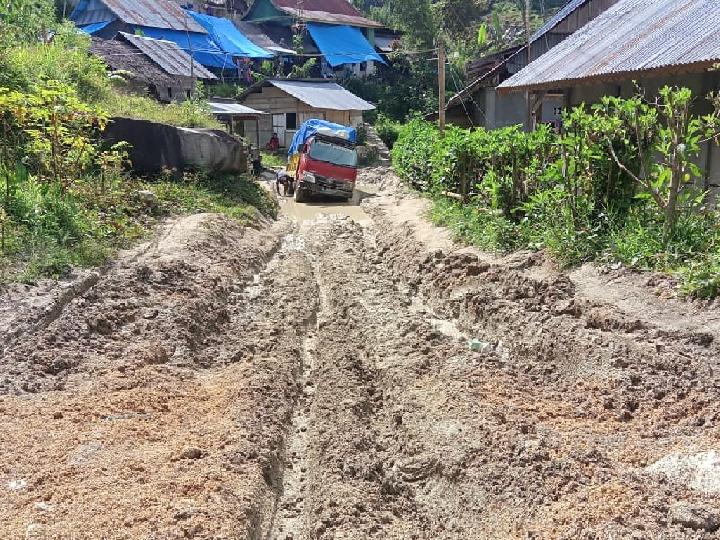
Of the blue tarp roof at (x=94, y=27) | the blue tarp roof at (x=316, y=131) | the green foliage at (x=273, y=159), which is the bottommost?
the green foliage at (x=273, y=159)

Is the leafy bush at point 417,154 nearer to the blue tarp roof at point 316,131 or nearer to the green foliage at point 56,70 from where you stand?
the blue tarp roof at point 316,131

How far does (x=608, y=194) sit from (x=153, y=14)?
35.1 meters

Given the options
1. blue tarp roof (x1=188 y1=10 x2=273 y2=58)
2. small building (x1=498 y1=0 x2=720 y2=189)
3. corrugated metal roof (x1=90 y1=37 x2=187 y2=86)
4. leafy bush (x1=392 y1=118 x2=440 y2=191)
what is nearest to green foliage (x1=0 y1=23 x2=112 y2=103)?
corrugated metal roof (x1=90 y1=37 x2=187 y2=86)

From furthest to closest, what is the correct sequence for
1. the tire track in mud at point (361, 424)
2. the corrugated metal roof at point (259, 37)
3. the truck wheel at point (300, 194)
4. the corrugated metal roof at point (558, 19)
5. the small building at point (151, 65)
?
1. the corrugated metal roof at point (259, 37)
2. the small building at point (151, 65)
3. the corrugated metal roof at point (558, 19)
4. the truck wheel at point (300, 194)
5. the tire track in mud at point (361, 424)

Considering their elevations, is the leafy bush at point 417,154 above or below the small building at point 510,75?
below

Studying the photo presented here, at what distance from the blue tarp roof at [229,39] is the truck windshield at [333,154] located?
787 inches

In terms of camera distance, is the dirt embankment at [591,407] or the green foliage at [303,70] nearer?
the dirt embankment at [591,407]

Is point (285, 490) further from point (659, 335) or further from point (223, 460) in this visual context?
point (659, 335)

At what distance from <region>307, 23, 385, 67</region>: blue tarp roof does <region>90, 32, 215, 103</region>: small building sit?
13.9m

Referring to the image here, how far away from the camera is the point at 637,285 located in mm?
8820

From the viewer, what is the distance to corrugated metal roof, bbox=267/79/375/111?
Answer: 3344 centimetres

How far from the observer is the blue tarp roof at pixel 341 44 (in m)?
44.7

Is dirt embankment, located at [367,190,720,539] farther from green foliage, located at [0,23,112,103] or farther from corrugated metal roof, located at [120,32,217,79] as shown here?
corrugated metal roof, located at [120,32,217,79]

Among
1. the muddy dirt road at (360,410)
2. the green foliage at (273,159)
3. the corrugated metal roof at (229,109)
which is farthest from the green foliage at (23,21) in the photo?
the muddy dirt road at (360,410)
